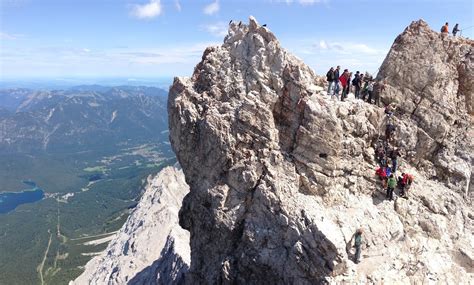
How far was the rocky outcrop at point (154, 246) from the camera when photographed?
5750 cm

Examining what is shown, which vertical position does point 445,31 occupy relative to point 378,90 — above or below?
above

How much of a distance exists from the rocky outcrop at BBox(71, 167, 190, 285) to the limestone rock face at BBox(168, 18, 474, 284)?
19229 millimetres

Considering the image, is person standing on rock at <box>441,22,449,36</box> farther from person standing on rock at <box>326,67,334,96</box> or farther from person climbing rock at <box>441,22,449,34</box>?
person standing on rock at <box>326,67,334,96</box>

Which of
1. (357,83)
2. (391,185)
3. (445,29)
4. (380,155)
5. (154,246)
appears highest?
(445,29)

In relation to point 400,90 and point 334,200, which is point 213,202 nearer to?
point 334,200

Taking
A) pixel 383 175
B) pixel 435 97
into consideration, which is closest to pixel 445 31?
pixel 435 97

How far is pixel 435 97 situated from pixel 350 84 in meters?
6.99

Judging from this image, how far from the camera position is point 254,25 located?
1264 inches

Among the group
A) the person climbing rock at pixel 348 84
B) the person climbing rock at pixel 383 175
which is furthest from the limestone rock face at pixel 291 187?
the person climbing rock at pixel 348 84

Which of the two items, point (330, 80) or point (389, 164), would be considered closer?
point (389, 164)

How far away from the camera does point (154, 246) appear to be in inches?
3083

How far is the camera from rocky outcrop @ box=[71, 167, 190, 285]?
57.5m

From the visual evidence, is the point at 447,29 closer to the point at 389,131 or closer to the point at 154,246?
the point at 389,131

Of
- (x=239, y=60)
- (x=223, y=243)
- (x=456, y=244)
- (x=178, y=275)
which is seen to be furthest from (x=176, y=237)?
(x=456, y=244)
